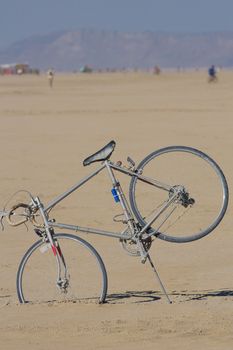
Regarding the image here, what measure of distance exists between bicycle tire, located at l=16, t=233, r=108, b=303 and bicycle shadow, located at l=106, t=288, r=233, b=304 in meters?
0.14

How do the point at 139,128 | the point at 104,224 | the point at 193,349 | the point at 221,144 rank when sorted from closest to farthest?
the point at 193,349, the point at 104,224, the point at 221,144, the point at 139,128

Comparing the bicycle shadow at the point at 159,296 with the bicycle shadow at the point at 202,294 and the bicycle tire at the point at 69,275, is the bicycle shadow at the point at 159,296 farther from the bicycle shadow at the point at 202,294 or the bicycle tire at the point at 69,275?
the bicycle tire at the point at 69,275

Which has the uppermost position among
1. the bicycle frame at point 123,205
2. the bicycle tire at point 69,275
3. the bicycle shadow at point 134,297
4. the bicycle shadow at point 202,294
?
the bicycle frame at point 123,205

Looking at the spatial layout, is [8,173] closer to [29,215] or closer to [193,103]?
[29,215]

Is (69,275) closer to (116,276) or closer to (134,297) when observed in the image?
(134,297)

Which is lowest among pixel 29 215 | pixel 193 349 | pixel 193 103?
pixel 193 349

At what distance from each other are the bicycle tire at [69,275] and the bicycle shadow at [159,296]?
0.14 metres

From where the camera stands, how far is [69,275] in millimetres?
8680

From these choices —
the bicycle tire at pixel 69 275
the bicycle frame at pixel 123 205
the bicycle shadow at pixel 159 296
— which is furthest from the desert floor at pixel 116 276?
the bicycle frame at pixel 123 205

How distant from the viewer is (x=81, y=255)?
29.5ft

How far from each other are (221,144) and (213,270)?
10562mm

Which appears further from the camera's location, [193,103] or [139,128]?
[193,103]

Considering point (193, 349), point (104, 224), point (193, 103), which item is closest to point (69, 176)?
point (104, 224)

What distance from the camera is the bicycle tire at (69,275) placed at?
27.5ft
